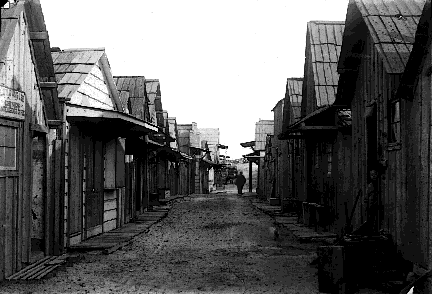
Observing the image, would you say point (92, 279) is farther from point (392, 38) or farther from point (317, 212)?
point (317, 212)

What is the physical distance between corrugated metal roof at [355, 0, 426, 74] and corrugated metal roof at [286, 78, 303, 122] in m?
10.7

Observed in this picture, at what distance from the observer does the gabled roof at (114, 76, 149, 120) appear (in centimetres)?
2292

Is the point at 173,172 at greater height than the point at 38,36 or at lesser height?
lesser

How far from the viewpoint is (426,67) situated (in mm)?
7277

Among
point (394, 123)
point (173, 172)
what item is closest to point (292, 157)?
point (394, 123)

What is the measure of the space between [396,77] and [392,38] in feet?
2.44

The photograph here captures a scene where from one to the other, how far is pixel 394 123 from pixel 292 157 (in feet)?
42.3

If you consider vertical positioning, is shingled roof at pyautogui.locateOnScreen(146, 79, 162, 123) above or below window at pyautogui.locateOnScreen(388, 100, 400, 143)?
above

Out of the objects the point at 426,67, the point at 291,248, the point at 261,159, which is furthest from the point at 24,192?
the point at 261,159

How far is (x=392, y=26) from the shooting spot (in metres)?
9.31

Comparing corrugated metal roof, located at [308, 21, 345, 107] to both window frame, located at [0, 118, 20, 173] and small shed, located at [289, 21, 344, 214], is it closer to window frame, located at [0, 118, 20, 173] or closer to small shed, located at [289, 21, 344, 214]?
small shed, located at [289, 21, 344, 214]

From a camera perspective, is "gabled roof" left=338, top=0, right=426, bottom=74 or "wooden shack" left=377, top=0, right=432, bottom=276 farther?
"gabled roof" left=338, top=0, right=426, bottom=74

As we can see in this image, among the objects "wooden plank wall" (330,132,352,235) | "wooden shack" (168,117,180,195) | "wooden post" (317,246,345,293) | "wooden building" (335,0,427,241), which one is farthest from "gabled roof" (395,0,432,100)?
"wooden shack" (168,117,180,195)

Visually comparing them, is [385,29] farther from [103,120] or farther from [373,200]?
[103,120]
